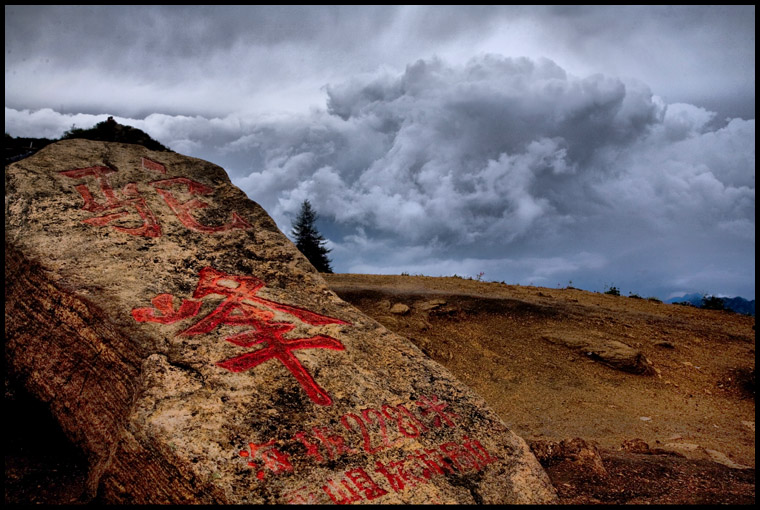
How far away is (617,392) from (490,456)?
18.1 feet

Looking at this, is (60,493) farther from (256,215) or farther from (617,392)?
(617,392)

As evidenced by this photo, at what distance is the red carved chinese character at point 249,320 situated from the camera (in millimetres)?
3732

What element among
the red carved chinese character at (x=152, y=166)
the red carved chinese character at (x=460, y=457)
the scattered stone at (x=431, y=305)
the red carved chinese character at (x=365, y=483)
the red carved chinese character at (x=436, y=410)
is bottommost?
the red carved chinese character at (x=365, y=483)

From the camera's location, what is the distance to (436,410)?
3824mm

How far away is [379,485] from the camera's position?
Answer: 3016mm

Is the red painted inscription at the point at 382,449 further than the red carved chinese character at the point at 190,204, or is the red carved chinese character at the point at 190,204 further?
the red carved chinese character at the point at 190,204

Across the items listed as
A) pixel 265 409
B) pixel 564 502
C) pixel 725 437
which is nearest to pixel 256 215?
pixel 265 409

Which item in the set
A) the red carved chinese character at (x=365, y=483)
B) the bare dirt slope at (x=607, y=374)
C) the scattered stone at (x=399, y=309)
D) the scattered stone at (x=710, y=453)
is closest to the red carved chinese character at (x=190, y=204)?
the red carved chinese character at (x=365, y=483)

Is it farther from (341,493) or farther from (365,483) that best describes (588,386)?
(341,493)

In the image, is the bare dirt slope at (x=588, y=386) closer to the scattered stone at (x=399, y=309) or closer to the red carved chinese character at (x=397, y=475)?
the scattered stone at (x=399, y=309)

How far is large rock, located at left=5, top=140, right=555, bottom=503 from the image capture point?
3018mm

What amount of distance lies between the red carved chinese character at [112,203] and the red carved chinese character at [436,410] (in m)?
3.36

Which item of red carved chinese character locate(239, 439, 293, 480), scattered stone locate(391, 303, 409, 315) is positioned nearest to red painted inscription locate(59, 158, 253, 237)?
red carved chinese character locate(239, 439, 293, 480)

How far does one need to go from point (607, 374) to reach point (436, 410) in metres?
5.91
